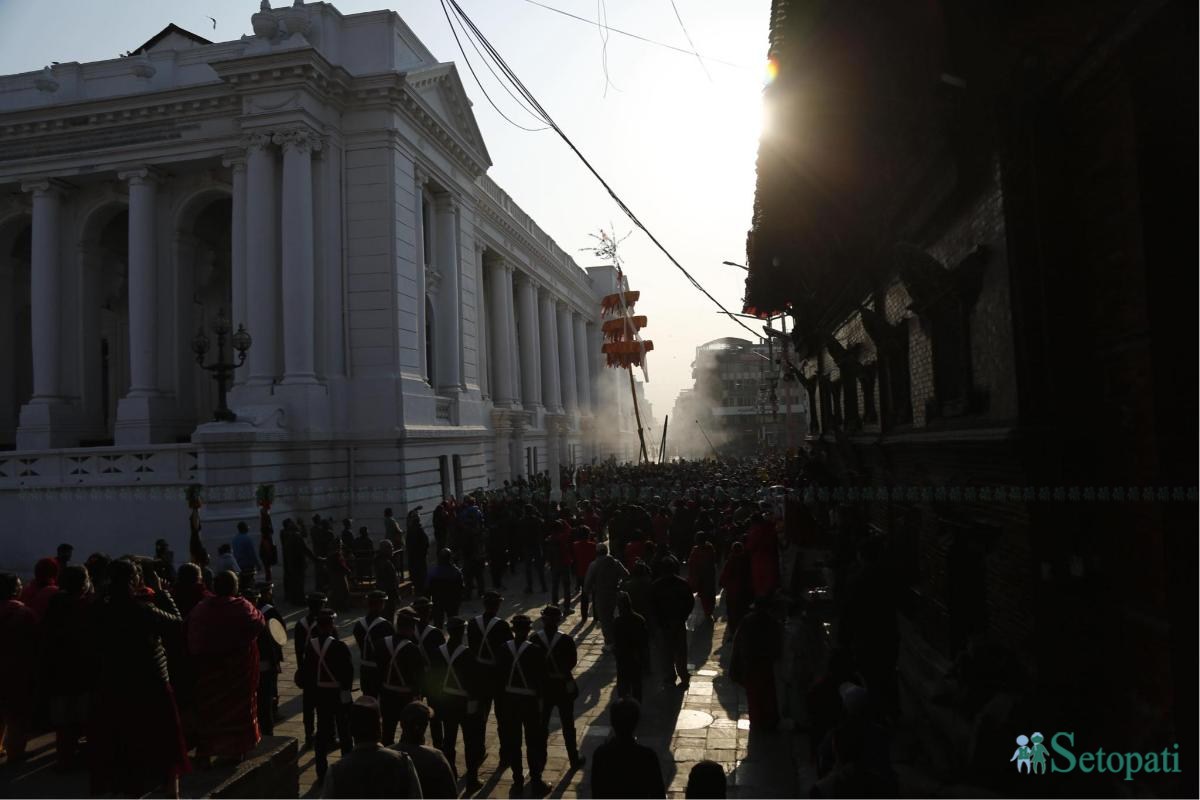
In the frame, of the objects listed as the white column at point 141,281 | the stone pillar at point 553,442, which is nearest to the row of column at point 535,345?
the stone pillar at point 553,442

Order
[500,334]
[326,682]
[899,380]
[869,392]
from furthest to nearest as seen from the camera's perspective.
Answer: [500,334]
[869,392]
[899,380]
[326,682]

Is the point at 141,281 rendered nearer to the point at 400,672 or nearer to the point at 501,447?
the point at 501,447

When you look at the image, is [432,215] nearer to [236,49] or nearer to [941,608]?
[236,49]

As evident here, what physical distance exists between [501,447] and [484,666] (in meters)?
27.3

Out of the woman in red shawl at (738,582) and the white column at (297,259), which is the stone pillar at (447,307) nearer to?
the white column at (297,259)

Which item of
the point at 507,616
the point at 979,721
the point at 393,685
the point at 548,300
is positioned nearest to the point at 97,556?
the point at 393,685

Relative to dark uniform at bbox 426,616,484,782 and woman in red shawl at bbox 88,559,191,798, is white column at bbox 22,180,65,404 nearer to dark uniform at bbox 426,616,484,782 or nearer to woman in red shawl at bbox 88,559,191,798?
woman in red shawl at bbox 88,559,191,798

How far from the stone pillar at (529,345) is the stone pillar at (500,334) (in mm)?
4054

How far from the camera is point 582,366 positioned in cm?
5447

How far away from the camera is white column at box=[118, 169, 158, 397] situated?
22344mm

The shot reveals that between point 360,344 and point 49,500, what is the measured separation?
8.08 meters

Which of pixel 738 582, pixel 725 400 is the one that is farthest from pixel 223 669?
pixel 725 400

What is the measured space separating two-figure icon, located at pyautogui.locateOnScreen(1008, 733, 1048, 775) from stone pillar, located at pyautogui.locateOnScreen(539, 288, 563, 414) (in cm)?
3915

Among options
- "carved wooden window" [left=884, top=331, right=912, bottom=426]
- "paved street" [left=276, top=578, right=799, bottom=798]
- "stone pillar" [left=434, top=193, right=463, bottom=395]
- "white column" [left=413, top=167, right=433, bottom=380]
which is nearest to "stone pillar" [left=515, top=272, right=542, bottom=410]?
"stone pillar" [left=434, top=193, right=463, bottom=395]
